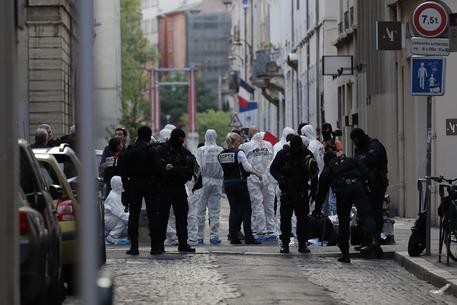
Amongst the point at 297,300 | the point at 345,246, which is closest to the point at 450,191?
the point at 345,246

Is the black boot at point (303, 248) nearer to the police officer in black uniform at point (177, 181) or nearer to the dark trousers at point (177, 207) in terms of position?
the police officer in black uniform at point (177, 181)

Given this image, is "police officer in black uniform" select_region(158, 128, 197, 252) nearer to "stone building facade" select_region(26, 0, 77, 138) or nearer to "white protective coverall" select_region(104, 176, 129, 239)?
"white protective coverall" select_region(104, 176, 129, 239)

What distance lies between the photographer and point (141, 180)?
21.5 meters

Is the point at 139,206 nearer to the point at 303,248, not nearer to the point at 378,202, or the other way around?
the point at 303,248

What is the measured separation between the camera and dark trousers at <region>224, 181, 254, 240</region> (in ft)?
81.0

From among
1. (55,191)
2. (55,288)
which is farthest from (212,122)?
(55,288)

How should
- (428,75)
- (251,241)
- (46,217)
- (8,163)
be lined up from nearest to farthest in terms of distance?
(8,163) < (46,217) < (428,75) < (251,241)

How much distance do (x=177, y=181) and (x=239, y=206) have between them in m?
3.04

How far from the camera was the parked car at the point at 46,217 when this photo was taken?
1205 cm

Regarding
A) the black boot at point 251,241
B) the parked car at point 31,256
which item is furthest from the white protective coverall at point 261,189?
the parked car at point 31,256

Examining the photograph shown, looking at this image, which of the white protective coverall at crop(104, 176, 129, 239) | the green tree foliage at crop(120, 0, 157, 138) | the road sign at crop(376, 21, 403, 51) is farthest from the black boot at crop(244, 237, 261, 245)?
the green tree foliage at crop(120, 0, 157, 138)

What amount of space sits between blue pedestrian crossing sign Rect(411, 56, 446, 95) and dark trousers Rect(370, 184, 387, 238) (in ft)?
7.53

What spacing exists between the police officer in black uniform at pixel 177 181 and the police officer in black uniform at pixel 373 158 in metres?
2.46

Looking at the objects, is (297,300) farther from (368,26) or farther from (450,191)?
(368,26)
